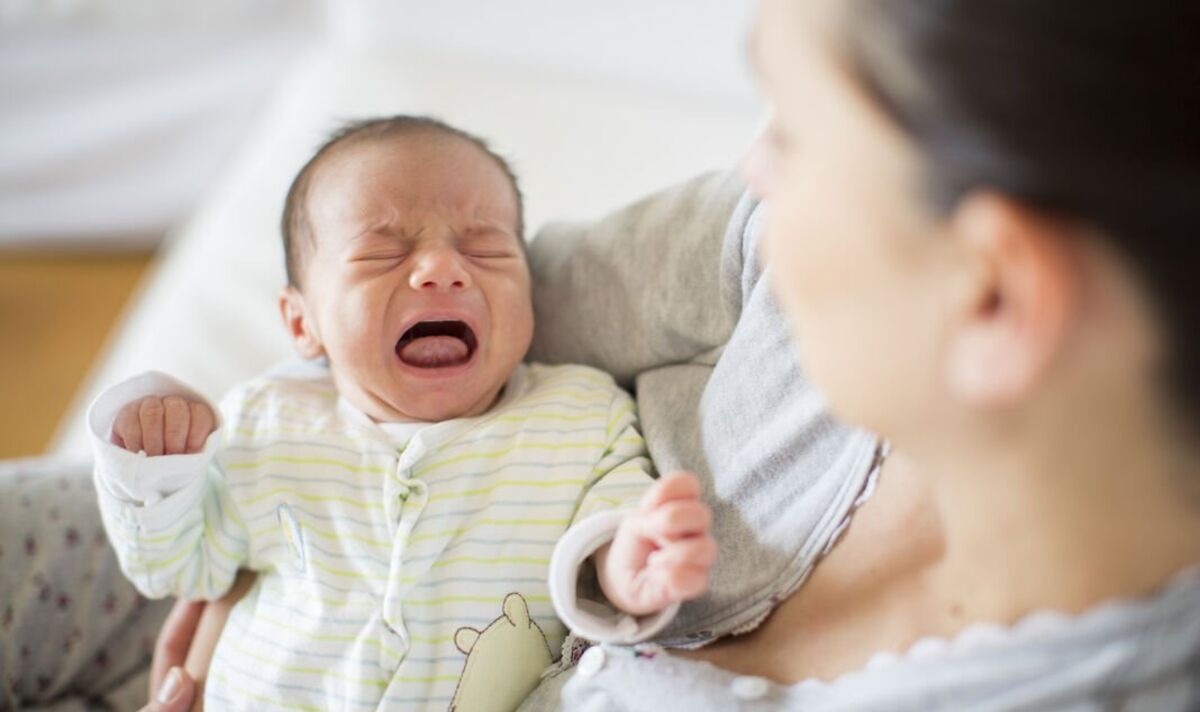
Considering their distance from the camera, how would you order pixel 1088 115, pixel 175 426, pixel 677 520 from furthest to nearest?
pixel 175 426 → pixel 677 520 → pixel 1088 115

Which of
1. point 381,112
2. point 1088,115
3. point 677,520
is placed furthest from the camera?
point 381,112

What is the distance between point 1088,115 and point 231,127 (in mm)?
2390

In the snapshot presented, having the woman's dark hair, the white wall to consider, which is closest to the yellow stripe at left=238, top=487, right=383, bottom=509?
the woman's dark hair

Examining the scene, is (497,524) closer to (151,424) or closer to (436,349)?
(436,349)

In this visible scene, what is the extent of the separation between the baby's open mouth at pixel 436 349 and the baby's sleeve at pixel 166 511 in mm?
187

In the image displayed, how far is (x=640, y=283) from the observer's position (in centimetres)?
110

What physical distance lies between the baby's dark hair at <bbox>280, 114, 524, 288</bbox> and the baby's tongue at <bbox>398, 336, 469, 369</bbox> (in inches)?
5.9

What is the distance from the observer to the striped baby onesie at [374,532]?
955 millimetres

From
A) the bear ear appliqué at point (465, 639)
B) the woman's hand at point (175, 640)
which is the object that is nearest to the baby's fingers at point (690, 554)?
the bear ear appliqué at point (465, 639)

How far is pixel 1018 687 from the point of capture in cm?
68

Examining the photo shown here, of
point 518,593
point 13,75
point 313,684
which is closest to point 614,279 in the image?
point 518,593

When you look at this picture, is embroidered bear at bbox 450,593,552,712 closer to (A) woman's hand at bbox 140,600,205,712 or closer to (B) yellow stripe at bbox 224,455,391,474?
(B) yellow stripe at bbox 224,455,391,474

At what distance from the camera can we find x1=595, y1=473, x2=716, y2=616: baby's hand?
815 mm

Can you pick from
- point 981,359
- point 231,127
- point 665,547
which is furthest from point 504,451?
point 231,127
